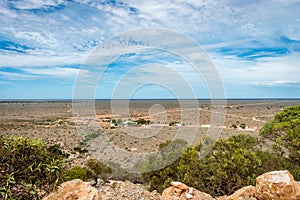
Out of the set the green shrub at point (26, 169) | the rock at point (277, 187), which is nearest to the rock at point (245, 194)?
the rock at point (277, 187)

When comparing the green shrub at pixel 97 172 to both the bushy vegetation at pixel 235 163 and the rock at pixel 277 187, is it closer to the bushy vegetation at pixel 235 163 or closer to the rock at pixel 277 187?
the bushy vegetation at pixel 235 163

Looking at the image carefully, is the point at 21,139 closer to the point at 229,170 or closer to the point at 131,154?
the point at 229,170

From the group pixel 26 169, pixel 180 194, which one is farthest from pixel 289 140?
pixel 26 169

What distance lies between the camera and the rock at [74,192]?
523 cm

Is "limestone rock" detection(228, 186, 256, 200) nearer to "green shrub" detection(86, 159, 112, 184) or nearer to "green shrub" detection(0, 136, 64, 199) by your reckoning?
"green shrub" detection(0, 136, 64, 199)

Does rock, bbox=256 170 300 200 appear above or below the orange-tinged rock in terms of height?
above

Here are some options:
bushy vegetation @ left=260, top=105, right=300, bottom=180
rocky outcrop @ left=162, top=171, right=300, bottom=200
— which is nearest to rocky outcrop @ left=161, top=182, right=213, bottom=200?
rocky outcrop @ left=162, top=171, right=300, bottom=200

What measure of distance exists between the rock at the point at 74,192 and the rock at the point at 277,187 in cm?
412

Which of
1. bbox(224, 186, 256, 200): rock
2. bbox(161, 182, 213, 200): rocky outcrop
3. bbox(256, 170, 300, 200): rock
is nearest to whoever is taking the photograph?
bbox(256, 170, 300, 200): rock

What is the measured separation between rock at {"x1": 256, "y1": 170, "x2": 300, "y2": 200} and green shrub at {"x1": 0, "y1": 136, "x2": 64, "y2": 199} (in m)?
4.91

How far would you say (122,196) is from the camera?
11453mm

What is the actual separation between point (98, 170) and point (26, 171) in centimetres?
1292

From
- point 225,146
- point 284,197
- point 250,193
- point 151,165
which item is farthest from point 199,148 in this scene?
point 284,197

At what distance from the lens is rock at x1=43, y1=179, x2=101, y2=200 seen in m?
5.23
